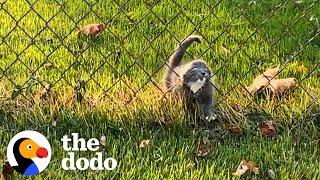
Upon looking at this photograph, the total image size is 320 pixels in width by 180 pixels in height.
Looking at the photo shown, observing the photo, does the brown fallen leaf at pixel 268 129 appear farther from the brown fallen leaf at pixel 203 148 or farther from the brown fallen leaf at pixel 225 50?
the brown fallen leaf at pixel 225 50

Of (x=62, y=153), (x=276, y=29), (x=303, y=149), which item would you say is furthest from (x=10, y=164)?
(x=276, y=29)

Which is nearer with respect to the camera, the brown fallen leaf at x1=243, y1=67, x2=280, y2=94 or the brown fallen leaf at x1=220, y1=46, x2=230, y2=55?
the brown fallen leaf at x1=243, y1=67, x2=280, y2=94

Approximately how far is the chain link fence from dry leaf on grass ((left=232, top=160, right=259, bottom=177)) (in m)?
0.47

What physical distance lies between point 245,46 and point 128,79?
82cm

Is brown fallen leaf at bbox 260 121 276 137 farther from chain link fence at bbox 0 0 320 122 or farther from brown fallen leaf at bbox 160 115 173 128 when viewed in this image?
brown fallen leaf at bbox 160 115 173 128

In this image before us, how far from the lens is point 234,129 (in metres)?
3.96

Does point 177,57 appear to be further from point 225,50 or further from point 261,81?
point 225,50

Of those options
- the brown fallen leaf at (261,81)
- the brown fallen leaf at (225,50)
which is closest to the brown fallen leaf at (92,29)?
the brown fallen leaf at (225,50)

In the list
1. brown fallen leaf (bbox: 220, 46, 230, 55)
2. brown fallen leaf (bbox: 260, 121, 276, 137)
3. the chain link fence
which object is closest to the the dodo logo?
the chain link fence

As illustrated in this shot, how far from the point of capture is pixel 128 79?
172 inches

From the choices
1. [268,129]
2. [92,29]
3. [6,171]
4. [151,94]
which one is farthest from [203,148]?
[92,29]

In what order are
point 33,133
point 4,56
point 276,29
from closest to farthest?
point 33,133 → point 4,56 → point 276,29

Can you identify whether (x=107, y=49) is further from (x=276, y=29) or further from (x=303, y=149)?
(x=303, y=149)

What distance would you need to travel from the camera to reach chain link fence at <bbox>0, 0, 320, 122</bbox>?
4.14 m
